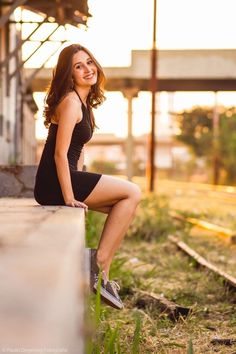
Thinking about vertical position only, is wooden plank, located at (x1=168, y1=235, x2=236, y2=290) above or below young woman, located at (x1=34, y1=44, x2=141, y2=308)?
below

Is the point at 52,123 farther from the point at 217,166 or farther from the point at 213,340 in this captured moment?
the point at 217,166

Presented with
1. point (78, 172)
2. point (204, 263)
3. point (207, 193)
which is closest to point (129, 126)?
point (207, 193)

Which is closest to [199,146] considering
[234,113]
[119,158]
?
[234,113]

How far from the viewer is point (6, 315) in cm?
164

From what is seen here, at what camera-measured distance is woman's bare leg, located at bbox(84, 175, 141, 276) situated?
15.8 feet

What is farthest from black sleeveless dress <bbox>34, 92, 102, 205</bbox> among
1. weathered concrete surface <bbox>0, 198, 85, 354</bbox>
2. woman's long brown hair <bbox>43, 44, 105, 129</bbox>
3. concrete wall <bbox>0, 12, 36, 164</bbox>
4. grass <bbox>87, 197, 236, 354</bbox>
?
concrete wall <bbox>0, 12, 36, 164</bbox>

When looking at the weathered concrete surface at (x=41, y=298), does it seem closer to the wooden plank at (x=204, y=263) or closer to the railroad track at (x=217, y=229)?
the wooden plank at (x=204, y=263)

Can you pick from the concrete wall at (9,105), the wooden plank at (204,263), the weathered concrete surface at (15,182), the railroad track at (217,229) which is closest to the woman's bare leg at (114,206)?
the wooden plank at (204,263)

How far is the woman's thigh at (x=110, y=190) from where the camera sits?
15.8 feet

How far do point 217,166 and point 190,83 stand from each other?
1933 centimetres

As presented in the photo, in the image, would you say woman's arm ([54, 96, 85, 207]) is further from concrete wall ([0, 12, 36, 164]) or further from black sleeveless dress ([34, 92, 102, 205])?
concrete wall ([0, 12, 36, 164])

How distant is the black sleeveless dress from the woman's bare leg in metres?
0.07

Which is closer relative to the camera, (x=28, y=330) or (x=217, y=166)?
(x=28, y=330)

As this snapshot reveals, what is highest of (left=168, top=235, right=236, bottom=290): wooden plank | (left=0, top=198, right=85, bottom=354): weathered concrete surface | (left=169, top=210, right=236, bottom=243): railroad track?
(left=0, top=198, right=85, bottom=354): weathered concrete surface
